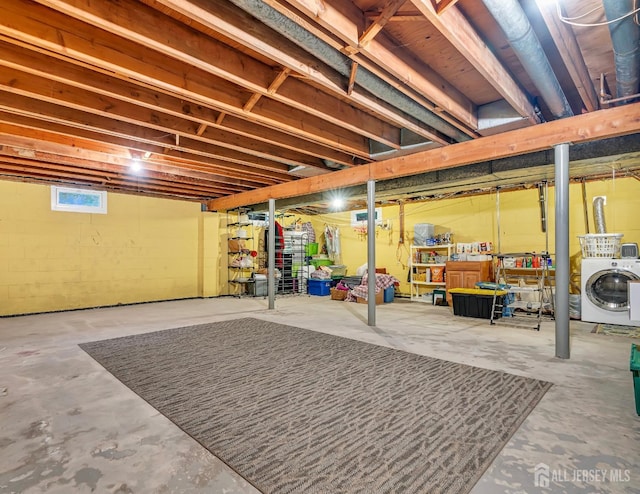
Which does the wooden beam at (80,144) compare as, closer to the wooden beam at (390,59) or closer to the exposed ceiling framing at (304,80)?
the exposed ceiling framing at (304,80)

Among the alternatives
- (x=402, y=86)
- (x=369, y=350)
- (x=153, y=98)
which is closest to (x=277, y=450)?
(x=369, y=350)

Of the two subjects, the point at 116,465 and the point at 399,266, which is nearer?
the point at 116,465

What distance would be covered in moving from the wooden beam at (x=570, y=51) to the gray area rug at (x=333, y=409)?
232 cm

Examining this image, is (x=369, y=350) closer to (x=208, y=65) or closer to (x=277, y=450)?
(x=277, y=450)

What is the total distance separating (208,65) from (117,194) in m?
5.50

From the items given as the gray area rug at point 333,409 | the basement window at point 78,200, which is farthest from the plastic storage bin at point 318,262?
the gray area rug at point 333,409

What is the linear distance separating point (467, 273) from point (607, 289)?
2026 millimetres

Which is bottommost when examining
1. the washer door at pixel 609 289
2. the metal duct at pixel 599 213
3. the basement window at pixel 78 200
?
the washer door at pixel 609 289

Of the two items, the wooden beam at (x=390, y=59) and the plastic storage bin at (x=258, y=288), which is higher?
the wooden beam at (x=390, y=59)

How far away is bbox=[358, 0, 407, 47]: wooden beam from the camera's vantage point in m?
1.89

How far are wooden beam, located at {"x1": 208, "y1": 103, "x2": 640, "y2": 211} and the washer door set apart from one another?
2494 millimetres

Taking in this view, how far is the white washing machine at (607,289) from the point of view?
4.49 meters

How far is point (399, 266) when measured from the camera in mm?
8547

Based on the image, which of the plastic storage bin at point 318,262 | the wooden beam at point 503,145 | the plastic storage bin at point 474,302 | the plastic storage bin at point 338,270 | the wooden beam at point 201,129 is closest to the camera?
the wooden beam at point 503,145
